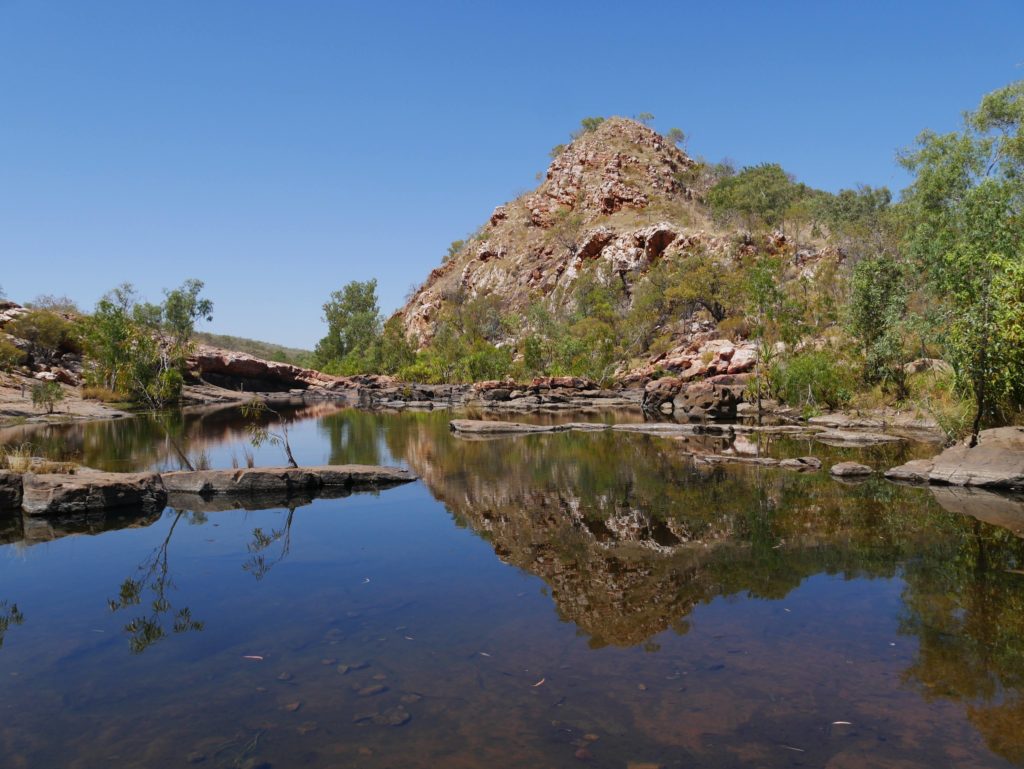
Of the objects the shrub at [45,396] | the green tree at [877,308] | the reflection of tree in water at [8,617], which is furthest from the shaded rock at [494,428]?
the shrub at [45,396]

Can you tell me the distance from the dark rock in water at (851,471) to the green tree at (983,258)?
3002 mm

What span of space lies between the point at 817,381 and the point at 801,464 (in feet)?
60.2

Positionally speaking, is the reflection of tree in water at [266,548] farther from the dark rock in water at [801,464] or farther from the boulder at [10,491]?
the dark rock in water at [801,464]

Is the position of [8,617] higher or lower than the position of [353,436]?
lower

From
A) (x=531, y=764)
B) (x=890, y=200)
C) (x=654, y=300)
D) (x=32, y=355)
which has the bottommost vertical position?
(x=531, y=764)

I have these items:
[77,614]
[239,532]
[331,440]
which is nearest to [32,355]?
[331,440]

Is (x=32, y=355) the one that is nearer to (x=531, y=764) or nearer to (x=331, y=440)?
(x=331, y=440)

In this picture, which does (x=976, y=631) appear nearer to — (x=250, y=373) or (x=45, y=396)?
(x=45, y=396)

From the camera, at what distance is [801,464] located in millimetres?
21141

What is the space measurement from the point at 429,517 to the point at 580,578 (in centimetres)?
601

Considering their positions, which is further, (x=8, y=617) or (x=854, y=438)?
(x=854, y=438)

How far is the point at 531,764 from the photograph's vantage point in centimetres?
557

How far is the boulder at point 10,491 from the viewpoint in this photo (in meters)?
15.7

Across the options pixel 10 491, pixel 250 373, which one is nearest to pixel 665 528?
pixel 10 491
